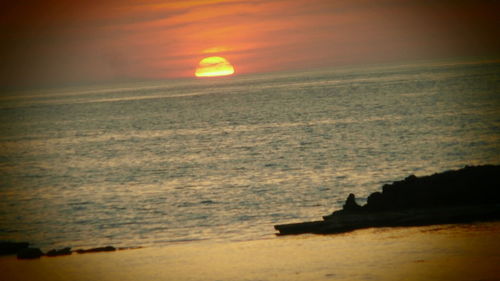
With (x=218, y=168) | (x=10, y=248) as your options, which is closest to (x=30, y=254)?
(x=10, y=248)

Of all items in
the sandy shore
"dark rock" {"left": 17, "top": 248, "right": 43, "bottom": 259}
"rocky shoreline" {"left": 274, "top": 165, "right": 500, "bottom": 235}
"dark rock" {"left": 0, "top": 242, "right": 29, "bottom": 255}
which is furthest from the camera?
"dark rock" {"left": 0, "top": 242, "right": 29, "bottom": 255}

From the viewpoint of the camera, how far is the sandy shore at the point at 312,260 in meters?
20.9

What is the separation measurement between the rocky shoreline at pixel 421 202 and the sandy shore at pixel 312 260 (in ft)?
3.27

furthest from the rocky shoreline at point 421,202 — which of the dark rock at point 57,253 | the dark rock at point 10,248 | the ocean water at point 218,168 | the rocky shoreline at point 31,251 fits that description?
the dark rock at point 10,248

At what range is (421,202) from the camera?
94.1 feet

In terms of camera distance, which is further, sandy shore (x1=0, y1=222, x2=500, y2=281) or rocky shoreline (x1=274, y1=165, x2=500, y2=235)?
rocky shoreline (x1=274, y1=165, x2=500, y2=235)

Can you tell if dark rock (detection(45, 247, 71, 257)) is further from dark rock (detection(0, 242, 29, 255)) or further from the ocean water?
the ocean water

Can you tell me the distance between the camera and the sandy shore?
823 inches

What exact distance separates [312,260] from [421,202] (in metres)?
7.64

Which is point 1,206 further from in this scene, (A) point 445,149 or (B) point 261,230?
(A) point 445,149

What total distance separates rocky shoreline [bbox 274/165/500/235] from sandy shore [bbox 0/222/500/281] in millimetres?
997

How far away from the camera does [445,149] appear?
59.3 m

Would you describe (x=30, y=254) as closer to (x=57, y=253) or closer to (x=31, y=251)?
(x=31, y=251)

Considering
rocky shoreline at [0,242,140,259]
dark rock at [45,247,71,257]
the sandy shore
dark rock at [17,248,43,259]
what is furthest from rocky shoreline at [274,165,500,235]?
dark rock at [17,248,43,259]
